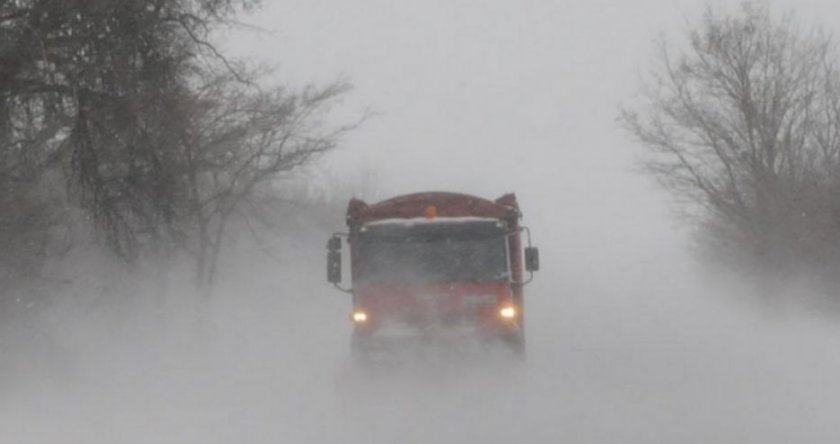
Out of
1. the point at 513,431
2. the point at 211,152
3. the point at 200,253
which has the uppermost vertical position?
the point at 211,152

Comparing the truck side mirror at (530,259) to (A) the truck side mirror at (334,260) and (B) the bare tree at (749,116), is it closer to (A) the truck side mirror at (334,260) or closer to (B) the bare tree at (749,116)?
(A) the truck side mirror at (334,260)

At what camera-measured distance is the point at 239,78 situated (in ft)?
49.5

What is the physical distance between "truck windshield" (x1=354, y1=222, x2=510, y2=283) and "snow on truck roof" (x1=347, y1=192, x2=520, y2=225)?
0.83ft

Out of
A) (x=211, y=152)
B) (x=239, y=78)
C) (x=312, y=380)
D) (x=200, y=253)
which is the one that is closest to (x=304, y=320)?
(x=200, y=253)

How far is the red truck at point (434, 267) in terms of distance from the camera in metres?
18.6

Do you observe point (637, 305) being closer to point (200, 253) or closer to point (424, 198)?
point (200, 253)

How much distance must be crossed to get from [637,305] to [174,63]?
3864 centimetres

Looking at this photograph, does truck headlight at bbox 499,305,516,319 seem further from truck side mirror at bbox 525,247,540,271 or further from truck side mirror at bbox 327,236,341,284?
truck side mirror at bbox 327,236,341,284

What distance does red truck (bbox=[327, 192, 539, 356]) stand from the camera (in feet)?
61.0

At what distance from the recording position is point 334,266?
63.3ft

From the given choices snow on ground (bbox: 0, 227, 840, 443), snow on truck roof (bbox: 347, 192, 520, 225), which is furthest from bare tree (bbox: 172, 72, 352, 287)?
snow on truck roof (bbox: 347, 192, 520, 225)

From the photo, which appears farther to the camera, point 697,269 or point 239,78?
point 697,269

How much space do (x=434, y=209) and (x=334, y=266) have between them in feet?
5.71

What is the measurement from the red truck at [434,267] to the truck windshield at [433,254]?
15mm
